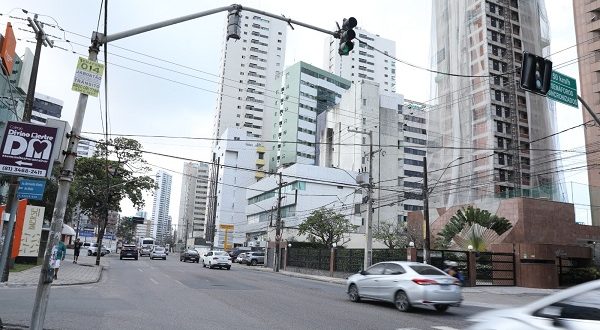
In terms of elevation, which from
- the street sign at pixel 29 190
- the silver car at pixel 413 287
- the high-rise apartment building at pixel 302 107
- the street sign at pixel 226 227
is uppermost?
the high-rise apartment building at pixel 302 107

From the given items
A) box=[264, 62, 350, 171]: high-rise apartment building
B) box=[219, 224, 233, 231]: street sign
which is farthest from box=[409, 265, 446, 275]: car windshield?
box=[264, 62, 350, 171]: high-rise apartment building

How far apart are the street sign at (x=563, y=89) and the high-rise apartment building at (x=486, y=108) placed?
2405 centimetres

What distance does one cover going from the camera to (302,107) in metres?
111

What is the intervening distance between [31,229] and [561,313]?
2376 centimetres

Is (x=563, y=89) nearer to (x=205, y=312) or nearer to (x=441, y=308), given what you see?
(x=441, y=308)

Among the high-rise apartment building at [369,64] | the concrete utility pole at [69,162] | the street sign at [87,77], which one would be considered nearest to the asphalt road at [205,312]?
the concrete utility pole at [69,162]

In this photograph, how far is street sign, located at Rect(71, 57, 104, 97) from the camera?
802 cm

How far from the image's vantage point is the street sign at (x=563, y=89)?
43.5 feet

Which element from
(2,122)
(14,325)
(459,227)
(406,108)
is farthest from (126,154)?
(406,108)

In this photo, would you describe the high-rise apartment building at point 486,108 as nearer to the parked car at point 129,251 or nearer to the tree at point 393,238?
the tree at point 393,238

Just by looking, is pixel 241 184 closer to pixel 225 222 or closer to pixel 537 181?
pixel 225 222

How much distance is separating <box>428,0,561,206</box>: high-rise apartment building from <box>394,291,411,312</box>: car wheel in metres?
25.7

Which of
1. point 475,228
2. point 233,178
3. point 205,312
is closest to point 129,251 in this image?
point 475,228

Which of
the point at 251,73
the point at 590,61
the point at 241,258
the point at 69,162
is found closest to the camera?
the point at 69,162
